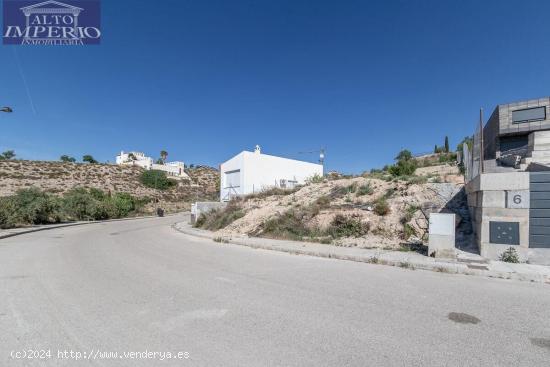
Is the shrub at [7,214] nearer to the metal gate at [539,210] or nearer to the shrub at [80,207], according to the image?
the shrub at [80,207]

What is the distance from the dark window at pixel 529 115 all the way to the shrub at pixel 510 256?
27.7 meters

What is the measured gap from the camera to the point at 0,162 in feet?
187

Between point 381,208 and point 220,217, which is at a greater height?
point 381,208

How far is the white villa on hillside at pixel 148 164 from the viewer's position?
298 feet

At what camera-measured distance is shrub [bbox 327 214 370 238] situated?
488 inches

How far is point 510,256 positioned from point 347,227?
5916 millimetres

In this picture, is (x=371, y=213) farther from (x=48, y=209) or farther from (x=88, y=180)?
(x=88, y=180)

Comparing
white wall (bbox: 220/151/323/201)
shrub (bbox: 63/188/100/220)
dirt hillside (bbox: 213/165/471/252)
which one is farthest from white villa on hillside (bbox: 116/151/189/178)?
dirt hillside (bbox: 213/165/471/252)

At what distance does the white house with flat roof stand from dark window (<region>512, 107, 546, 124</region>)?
22.9 meters

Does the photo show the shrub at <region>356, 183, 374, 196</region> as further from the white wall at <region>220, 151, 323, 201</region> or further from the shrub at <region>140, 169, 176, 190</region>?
the shrub at <region>140, 169, 176, 190</region>

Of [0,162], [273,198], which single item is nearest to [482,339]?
[273,198]

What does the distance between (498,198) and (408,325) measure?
6.66 m

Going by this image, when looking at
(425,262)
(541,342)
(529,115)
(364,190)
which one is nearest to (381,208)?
(364,190)

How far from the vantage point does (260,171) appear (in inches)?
1214
